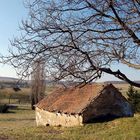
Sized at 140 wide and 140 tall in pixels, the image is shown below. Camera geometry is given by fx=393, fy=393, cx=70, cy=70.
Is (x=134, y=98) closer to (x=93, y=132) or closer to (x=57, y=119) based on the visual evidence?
(x=57, y=119)

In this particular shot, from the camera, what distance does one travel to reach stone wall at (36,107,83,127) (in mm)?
33219

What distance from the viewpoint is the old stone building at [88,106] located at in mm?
33156

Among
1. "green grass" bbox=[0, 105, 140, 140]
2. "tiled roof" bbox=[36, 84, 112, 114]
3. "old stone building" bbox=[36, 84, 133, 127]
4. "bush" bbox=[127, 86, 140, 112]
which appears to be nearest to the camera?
"green grass" bbox=[0, 105, 140, 140]

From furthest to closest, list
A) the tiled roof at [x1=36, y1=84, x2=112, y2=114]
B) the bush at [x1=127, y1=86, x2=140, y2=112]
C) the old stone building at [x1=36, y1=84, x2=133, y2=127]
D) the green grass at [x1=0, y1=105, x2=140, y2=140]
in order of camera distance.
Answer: the bush at [x1=127, y1=86, x2=140, y2=112]
the tiled roof at [x1=36, y1=84, x2=112, y2=114]
the old stone building at [x1=36, y1=84, x2=133, y2=127]
the green grass at [x1=0, y1=105, x2=140, y2=140]

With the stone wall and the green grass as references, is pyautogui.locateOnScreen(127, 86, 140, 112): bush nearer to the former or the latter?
the stone wall

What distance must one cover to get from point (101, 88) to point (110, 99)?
49.0 inches

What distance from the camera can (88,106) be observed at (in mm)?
33219

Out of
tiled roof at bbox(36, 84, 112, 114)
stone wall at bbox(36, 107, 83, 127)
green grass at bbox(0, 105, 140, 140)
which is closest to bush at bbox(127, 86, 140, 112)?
tiled roof at bbox(36, 84, 112, 114)

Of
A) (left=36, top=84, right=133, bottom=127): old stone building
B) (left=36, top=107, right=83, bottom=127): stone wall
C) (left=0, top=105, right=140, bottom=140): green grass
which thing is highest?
(left=36, top=84, right=133, bottom=127): old stone building

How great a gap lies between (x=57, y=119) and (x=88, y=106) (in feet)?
14.5

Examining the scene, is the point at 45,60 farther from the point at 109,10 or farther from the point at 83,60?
the point at 109,10

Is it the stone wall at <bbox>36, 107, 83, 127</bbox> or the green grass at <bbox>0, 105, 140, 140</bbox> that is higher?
the stone wall at <bbox>36, 107, 83, 127</bbox>

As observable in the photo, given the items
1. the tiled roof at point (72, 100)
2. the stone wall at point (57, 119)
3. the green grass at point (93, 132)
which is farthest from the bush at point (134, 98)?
the green grass at point (93, 132)

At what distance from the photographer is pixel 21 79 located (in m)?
10.9
